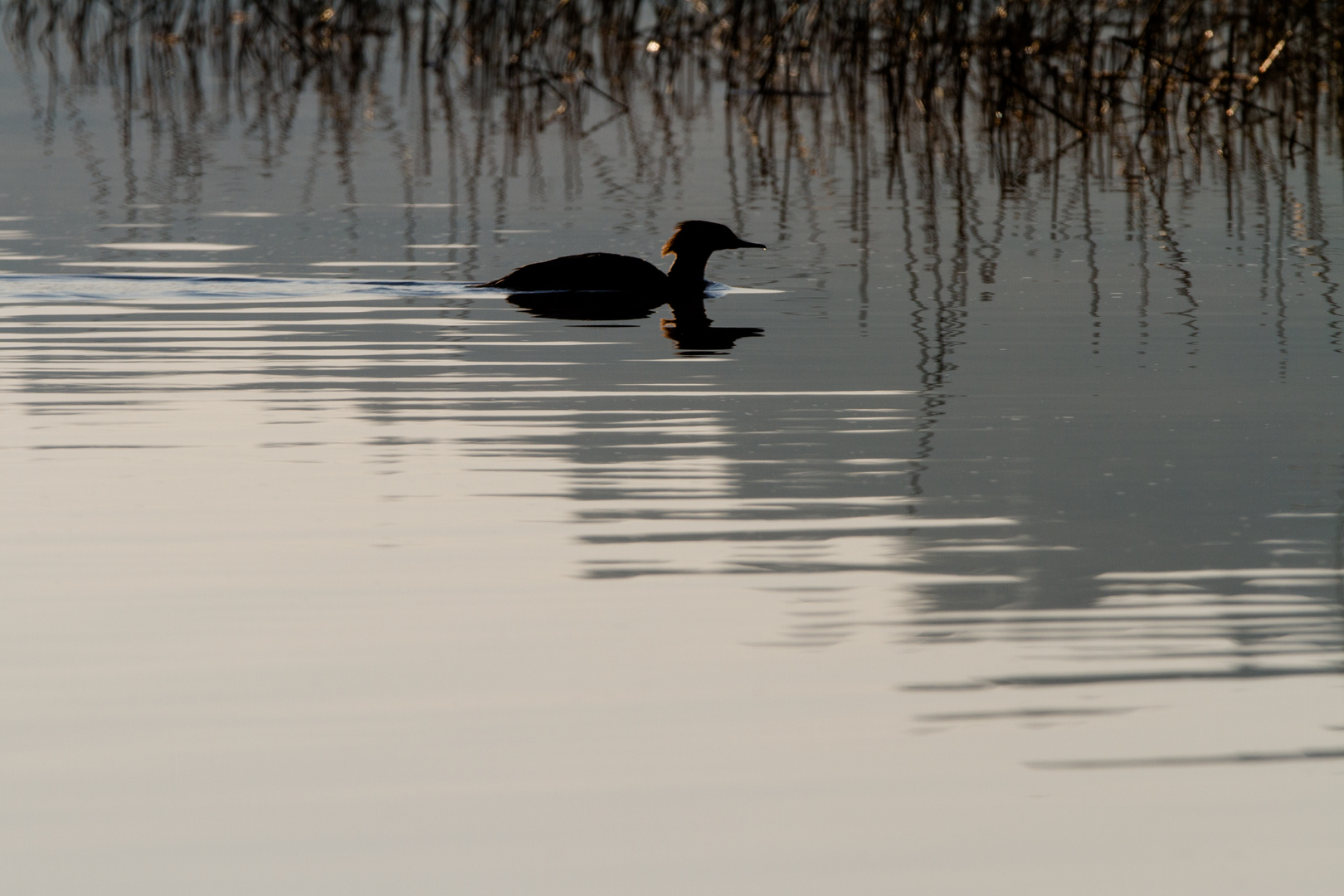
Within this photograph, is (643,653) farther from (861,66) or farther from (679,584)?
(861,66)

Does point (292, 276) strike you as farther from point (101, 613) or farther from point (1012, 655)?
point (1012, 655)

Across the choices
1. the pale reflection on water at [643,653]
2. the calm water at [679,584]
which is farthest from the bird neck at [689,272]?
the pale reflection on water at [643,653]

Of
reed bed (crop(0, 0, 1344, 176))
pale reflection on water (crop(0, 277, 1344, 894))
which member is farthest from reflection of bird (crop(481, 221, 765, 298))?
reed bed (crop(0, 0, 1344, 176))

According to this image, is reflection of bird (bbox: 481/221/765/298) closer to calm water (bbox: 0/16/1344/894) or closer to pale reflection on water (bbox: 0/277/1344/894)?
calm water (bbox: 0/16/1344/894)

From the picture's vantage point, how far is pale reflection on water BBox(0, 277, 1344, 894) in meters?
3.65

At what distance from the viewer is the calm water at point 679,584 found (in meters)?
3.69

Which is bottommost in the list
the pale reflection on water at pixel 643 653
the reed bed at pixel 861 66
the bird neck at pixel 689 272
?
the pale reflection on water at pixel 643 653

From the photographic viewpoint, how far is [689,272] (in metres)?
10.9

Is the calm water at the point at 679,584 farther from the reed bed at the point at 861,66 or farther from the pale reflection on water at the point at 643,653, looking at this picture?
the reed bed at the point at 861,66

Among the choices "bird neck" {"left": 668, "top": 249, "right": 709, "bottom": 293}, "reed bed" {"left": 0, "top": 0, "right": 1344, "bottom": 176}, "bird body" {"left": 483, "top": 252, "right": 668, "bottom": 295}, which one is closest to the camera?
"bird body" {"left": 483, "top": 252, "right": 668, "bottom": 295}

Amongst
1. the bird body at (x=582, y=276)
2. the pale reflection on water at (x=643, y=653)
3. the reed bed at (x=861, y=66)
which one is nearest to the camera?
the pale reflection on water at (x=643, y=653)

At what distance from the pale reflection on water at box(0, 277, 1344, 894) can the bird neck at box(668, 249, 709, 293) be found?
3316mm

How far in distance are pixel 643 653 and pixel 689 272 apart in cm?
641

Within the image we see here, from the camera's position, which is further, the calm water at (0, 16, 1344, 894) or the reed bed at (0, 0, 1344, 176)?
the reed bed at (0, 0, 1344, 176)
